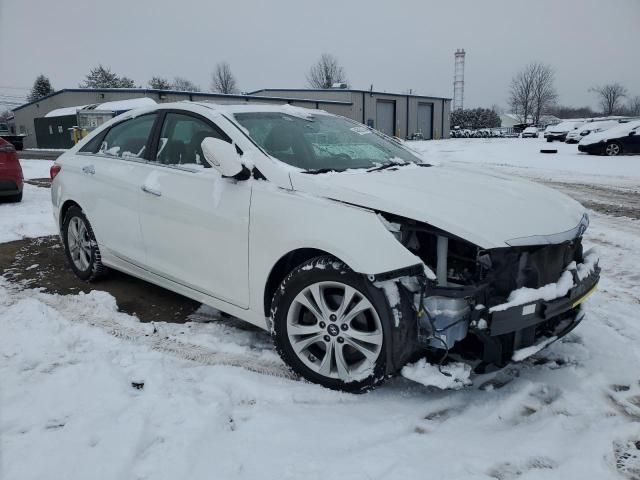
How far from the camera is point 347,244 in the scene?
8.13 ft

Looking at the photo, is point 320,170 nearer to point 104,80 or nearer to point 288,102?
point 288,102

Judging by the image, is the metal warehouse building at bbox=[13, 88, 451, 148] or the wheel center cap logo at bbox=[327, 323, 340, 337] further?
the metal warehouse building at bbox=[13, 88, 451, 148]

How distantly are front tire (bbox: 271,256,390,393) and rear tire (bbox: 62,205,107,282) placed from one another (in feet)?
7.71

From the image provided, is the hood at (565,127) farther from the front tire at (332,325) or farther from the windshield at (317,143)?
the front tire at (332,325)

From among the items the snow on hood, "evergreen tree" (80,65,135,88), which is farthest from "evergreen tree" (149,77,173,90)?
the snow on hood

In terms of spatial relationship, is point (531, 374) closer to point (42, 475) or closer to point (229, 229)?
point (229, 229)

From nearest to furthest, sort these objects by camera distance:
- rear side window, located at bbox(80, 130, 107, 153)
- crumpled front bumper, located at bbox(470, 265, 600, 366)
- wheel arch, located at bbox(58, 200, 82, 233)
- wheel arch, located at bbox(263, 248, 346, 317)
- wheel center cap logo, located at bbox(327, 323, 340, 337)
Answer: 1. crumpled front bumper, located at bbox(470, 265, 600, 366)
2. wheel center cap logo, located at bbox(327, 323, 340, 337)
3. wheel arch, located at bbox(263, 248, 346, 317)
4. rear side window, located at bbox(80, 130, 107, 153)
5. wheel arch, located at bbox(58, 200, 82, 233)

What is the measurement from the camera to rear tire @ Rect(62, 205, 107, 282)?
4.38 meters

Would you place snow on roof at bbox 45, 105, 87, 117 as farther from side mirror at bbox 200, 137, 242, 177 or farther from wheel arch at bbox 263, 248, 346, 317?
wheel arch at bbox 263, 248, 346, 317

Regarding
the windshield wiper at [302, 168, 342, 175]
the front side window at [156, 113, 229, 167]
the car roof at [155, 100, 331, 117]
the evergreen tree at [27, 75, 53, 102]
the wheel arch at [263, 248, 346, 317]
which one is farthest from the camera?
the evergreen tree at [27, 75, 53, 102]

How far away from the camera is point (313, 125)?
3.65m

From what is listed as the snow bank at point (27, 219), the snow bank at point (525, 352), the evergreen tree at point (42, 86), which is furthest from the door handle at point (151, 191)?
the evergreen tree at point (42, 86)

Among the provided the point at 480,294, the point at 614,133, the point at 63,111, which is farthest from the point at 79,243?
the point at 63,111

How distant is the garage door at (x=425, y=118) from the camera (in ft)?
157
